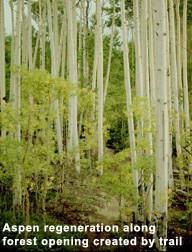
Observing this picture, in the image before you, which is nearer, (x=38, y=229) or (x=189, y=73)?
(x=38, y=229)

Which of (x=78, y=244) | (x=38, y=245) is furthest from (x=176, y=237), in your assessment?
(x=38, y=245)

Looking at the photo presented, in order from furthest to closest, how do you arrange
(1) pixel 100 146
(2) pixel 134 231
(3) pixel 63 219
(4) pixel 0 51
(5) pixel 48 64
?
1. (5) pixel 48 64
2. (1) pixel 100 146
3. (4) pixel 0 51
4. (3) pixel 63 219
5. (2) pixel 134 231

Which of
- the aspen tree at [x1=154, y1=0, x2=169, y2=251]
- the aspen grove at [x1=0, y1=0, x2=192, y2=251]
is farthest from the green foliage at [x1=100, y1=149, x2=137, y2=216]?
the aspen tree at [x1=154, y1=0, x2=169, y2=251]

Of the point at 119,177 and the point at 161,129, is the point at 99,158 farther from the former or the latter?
the point at 161,129

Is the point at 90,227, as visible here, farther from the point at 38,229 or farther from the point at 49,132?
the point at 49,132

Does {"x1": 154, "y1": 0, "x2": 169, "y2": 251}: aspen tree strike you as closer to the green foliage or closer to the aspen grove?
the aspen grove

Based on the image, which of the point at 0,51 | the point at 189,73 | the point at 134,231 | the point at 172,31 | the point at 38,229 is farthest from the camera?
the point at 189,73

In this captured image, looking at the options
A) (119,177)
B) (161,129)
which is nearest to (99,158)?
(119,177)

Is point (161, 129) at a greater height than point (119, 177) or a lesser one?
greater

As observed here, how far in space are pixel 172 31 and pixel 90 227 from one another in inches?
324

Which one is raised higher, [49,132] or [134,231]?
[49,132]

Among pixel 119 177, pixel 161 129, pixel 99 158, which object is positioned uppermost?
pixel 161 129

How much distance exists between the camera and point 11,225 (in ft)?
25.1

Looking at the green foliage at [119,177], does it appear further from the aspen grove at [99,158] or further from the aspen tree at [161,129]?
the aspen tree at [161,129]
